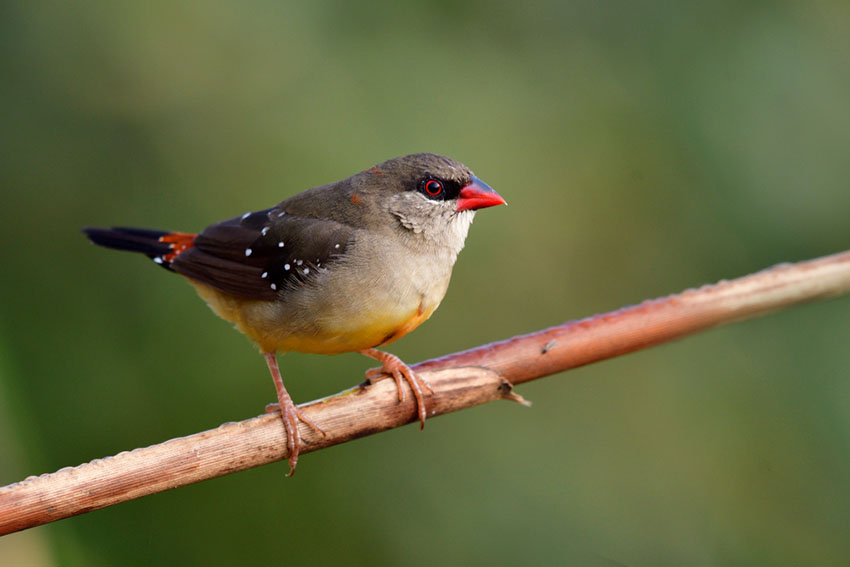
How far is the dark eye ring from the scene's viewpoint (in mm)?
2449

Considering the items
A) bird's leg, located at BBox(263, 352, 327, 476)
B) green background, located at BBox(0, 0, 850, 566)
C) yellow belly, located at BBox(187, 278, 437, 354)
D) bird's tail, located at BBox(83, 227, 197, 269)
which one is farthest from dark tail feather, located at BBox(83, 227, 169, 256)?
bird's leg, located at BBox(263, 352, 327, 476)

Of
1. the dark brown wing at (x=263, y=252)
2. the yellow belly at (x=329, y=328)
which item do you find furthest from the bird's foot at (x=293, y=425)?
the dark brown wing at (x=263, y=252)

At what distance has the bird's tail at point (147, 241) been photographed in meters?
2.84

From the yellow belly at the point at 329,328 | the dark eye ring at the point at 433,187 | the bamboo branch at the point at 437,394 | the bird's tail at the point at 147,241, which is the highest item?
the bird's tail at the point at 147,241

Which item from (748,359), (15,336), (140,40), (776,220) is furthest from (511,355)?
(140,40)

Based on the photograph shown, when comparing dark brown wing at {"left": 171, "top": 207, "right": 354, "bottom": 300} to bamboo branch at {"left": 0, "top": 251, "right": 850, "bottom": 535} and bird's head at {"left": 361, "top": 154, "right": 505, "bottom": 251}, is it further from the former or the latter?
bamboo branch at {"left": 0, "top": 251, "right": 850, "bottom": 535}

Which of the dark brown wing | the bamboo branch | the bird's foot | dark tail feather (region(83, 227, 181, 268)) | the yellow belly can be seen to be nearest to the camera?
the bamboo branch

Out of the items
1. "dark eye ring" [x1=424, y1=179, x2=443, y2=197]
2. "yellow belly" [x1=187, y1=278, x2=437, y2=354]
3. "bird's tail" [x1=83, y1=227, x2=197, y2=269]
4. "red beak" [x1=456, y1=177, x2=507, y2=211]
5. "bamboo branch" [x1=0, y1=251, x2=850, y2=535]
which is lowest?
"bamboo branch" [x1=0, y1=251, x2=850, y2=535]

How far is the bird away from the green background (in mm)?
460

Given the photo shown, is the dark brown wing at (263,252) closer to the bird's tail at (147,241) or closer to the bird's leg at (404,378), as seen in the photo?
the bird's tail at (147,241)

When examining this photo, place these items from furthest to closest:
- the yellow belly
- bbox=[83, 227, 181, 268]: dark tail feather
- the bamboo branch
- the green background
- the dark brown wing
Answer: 1. the green background
2. bbox=[83, 227, 181, 268]: dark tail feather
3. the dark brown wing
4. the yellow belly
5. the bamboo branch

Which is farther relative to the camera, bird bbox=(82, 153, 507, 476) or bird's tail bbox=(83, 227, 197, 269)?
bird's tail bbox=(83, 227, 197, 269)

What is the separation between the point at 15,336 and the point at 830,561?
9.90 ft

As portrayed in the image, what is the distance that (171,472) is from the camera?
2.00 metres
